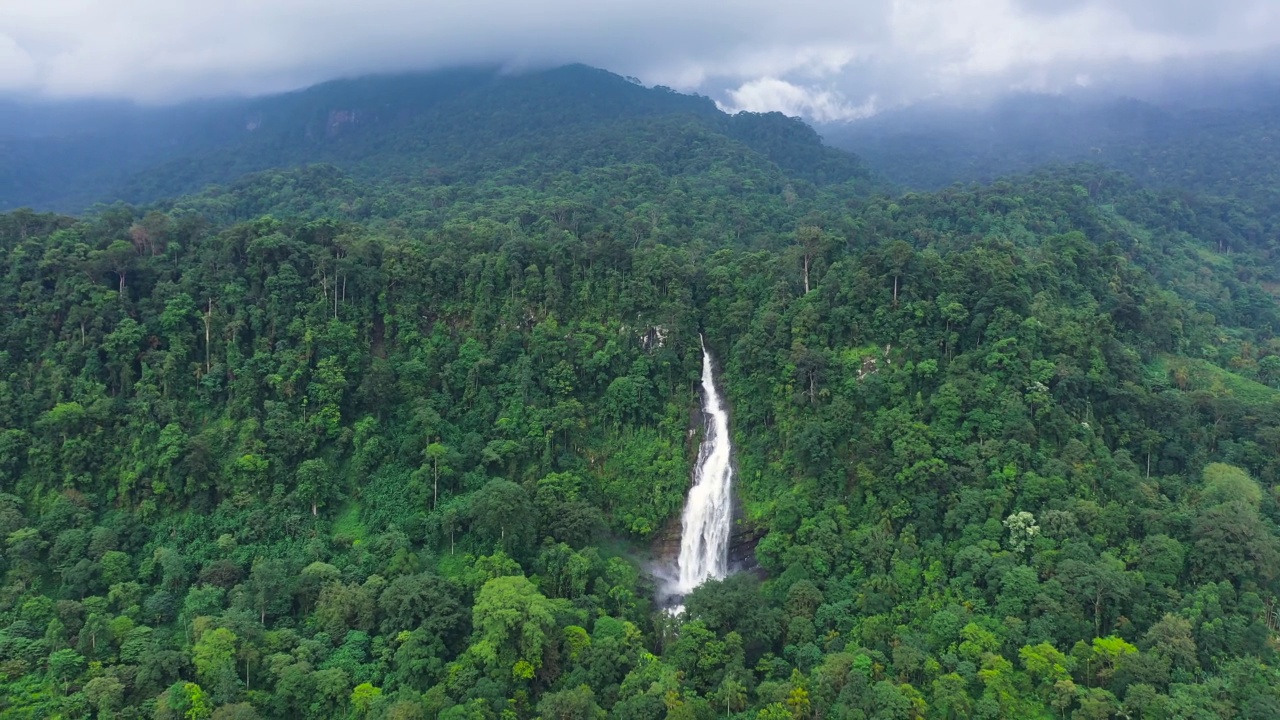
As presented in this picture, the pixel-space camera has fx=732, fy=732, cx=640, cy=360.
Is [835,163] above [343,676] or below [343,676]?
above

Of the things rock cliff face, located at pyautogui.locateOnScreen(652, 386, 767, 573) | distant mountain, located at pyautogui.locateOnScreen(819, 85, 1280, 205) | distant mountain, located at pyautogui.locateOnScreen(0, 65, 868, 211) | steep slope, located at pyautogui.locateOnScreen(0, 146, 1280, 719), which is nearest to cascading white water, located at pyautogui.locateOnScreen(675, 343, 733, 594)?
rock cliff face, located at pyautogui.locateOnScreen(652, 386, 767, 573)

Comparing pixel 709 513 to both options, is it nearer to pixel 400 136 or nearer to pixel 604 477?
pixel 604 477

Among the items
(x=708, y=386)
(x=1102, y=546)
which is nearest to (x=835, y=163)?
(x=708, y=386)

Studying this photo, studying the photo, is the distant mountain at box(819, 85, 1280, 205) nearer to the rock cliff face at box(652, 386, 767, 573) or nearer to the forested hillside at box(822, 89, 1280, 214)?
the forested hillside at box(822, 89, 1280, 214)

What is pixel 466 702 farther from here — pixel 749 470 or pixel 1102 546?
pixel 1102 546

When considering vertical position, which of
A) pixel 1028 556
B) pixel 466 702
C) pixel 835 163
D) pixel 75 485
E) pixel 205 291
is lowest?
pixel 466 702

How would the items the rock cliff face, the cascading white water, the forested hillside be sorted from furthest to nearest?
the forested hillside < the cascading white water < the rock cliff face

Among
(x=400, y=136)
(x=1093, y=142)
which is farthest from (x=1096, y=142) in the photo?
(x=400, y=136)
